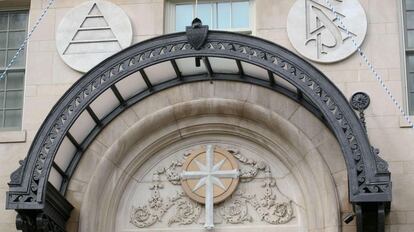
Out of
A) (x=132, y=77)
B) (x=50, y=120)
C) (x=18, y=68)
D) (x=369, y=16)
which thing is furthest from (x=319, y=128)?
(x=18, y=68)

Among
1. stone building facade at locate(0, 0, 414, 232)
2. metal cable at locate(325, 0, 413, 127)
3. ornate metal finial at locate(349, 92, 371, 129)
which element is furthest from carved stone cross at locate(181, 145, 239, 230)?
metal cable at locate(325, 0, 413, 127)

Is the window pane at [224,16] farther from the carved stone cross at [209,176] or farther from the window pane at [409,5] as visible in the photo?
the window pane at [409,5]

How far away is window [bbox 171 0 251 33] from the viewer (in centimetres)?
1641

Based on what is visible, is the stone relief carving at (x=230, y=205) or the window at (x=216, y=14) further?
the window at (x=216, y=14)

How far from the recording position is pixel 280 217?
15141 millimetres

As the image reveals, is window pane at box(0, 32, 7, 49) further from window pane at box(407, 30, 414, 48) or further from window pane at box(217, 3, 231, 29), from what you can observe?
window pane at box(407, 30, 414, 48)

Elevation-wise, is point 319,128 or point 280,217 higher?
point 319,128

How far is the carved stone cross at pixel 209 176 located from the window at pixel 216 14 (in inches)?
92.1

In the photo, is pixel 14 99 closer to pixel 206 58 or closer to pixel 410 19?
pixel 206 58

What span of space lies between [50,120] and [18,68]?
2.63m

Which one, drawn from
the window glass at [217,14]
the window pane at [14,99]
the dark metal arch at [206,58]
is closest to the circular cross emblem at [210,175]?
the dark metal arch at [206,58]

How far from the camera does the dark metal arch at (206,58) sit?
44.2 feet

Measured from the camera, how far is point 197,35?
1428cm

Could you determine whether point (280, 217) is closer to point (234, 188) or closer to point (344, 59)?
point (234, 188)
